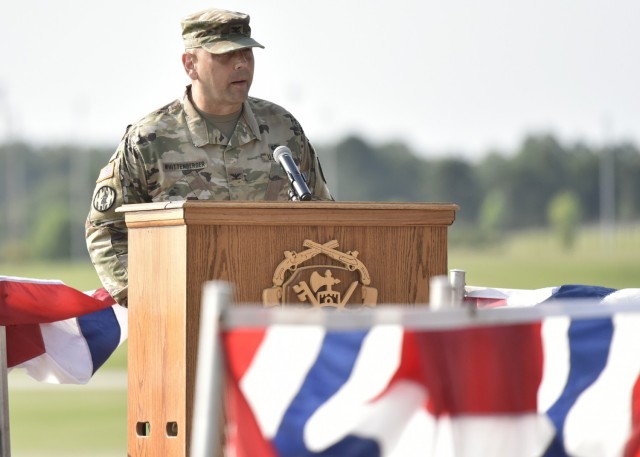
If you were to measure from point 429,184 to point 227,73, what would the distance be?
215ft

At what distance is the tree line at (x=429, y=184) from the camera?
6588 centimetres

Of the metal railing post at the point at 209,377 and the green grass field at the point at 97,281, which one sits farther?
the green grass field at the point at 97,281

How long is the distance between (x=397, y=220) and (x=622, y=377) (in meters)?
0.96

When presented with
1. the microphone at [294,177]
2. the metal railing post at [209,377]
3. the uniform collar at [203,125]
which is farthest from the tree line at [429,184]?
the metal railing post at [209,377]

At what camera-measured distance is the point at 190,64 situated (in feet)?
16.4

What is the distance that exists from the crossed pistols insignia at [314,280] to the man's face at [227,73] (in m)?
1.00

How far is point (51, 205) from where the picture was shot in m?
72.4

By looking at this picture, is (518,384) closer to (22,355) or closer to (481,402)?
(481,402)

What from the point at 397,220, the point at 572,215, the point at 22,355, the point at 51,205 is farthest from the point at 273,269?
the point at 51,205

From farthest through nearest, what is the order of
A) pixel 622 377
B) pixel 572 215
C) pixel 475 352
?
pixel 572 215
pixel 622 377
pixel 475 352

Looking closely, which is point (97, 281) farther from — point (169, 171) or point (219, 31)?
point (219, 31)

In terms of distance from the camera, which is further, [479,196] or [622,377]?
[479,196]

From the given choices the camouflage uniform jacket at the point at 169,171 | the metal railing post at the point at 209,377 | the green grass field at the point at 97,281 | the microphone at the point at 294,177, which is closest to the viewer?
the metal railing post at the point at 209,377

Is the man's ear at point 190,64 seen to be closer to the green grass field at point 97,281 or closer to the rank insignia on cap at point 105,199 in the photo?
the rank insignia on cap at point 105,199
